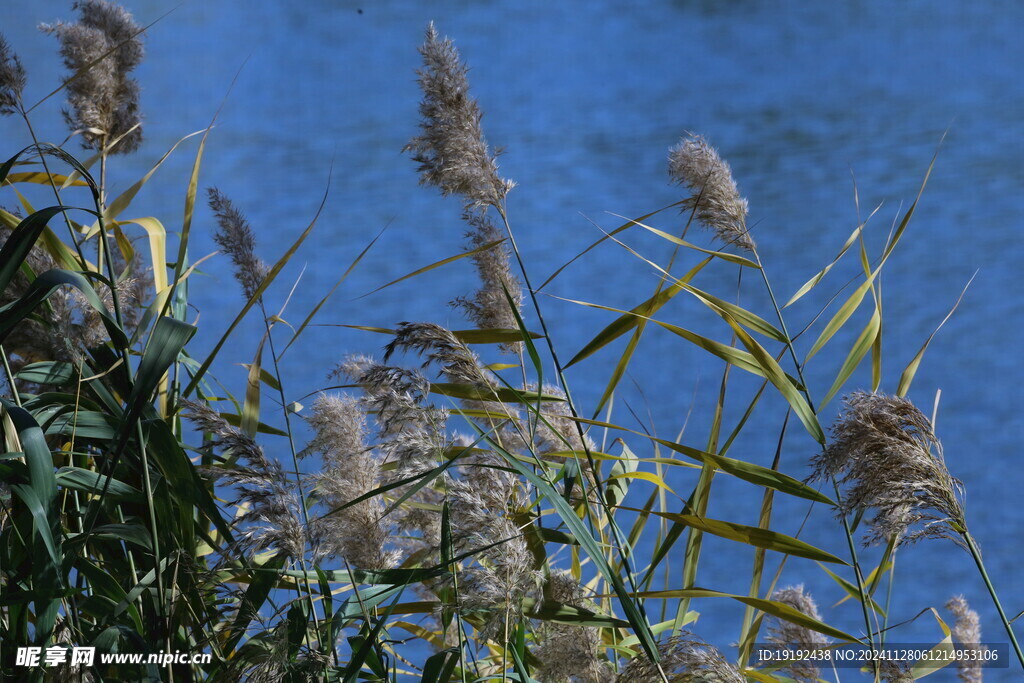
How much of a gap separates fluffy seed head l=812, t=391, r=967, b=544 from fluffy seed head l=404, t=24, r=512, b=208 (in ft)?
1.20

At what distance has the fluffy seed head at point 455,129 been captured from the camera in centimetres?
80

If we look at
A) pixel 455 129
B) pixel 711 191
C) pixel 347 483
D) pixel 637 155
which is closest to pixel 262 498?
pixel 347 483

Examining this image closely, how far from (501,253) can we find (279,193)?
1.64 m

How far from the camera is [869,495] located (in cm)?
66

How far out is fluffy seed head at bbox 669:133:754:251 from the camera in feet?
2.79

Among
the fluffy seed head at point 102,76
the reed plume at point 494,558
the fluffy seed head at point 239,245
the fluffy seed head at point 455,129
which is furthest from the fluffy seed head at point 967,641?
the fluffy seed head at point 102,76

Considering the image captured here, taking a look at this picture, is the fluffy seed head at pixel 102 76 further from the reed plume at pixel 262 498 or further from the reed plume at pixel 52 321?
the reed plume at pixel 262 498

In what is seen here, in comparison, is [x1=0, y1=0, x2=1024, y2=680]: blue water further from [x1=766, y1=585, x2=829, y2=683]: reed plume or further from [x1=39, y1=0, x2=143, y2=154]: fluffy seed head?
[x1=39, y1=0, x2=143, y2=154]: fluffy seed head

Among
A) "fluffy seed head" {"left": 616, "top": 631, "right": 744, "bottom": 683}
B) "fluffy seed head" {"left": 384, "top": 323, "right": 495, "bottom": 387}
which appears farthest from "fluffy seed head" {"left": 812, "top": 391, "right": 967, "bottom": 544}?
"fluffy seed head" {"left": 384, "top": 323, "right": 495, "bottom": 387}

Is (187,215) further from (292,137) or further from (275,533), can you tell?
(292,137)

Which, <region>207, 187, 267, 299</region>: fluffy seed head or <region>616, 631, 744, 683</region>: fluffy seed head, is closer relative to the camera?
<region>616, 631, 744, 683</region>: fluffy seed head

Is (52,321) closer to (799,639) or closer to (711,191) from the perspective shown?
(711,191)

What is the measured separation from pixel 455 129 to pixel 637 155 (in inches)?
65.0

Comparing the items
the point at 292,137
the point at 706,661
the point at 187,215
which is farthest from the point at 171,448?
the point at 292,137
